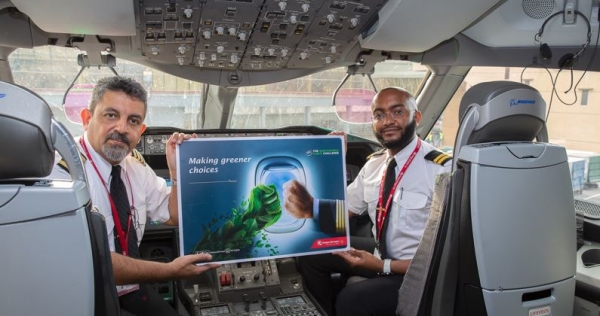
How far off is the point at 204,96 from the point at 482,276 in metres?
2.89

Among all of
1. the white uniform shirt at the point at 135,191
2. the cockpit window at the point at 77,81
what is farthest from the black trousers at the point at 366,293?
the cockpit window at the point at 77,81

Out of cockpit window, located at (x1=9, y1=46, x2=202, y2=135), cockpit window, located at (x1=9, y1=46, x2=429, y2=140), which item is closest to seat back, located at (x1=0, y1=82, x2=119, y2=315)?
cockpit window, located at (x1=9, y1=46, x2=202, y2=135)

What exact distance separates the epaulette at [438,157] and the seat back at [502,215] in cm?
84

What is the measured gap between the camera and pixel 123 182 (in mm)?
2088

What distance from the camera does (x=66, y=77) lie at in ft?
10.7

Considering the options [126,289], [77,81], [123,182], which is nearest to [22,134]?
[123,182]

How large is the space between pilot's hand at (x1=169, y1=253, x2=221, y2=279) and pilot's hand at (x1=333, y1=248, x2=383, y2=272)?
646 millimetres

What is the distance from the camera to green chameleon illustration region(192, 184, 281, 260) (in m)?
1.97

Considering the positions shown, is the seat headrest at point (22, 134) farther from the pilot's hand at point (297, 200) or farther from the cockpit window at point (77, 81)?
the cockpit window at point (77, 81)

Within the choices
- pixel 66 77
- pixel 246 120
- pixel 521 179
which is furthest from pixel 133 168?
pixel 246 120

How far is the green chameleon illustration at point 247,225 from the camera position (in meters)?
1.97

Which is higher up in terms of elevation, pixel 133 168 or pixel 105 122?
pixel 105 122

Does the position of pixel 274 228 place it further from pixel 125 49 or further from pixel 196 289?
→ pixel 125 49

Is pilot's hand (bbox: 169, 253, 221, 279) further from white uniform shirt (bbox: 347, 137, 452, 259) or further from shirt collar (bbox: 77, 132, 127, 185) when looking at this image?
white uniform shirt (bbox: 347, 137, 452, 259)
